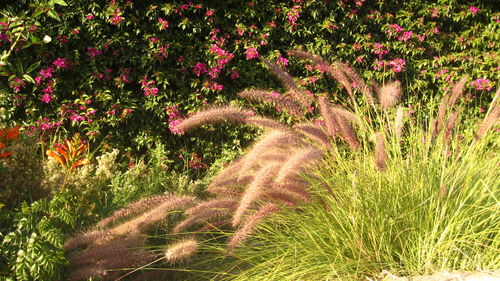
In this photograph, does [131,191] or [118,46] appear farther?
[118,46]

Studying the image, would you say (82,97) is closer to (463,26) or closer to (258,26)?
(258,26)

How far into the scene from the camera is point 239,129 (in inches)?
205

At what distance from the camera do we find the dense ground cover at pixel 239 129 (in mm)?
2158

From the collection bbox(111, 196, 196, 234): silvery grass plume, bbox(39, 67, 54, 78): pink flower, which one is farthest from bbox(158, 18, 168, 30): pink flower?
bbox(111, 196, 196, 234): silvery grass plume

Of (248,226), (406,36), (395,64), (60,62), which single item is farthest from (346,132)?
(406,36)

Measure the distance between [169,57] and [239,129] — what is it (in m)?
1.03

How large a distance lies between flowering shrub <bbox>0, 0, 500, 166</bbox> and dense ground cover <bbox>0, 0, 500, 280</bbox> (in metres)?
0.02

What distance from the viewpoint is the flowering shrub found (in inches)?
184

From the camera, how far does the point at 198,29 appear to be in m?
4.96

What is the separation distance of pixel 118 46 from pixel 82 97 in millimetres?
601

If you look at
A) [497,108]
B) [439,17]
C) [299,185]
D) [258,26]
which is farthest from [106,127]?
[439,17]

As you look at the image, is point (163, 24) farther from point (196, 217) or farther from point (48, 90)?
point (196, 217)

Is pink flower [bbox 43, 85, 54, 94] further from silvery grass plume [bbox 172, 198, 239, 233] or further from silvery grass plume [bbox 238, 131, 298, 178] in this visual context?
silvery grass plume [bbox 238, 131, 298, 178]

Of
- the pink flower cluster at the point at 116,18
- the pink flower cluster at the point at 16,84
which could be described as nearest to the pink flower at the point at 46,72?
the pink flower cluster at the point at 16,84
